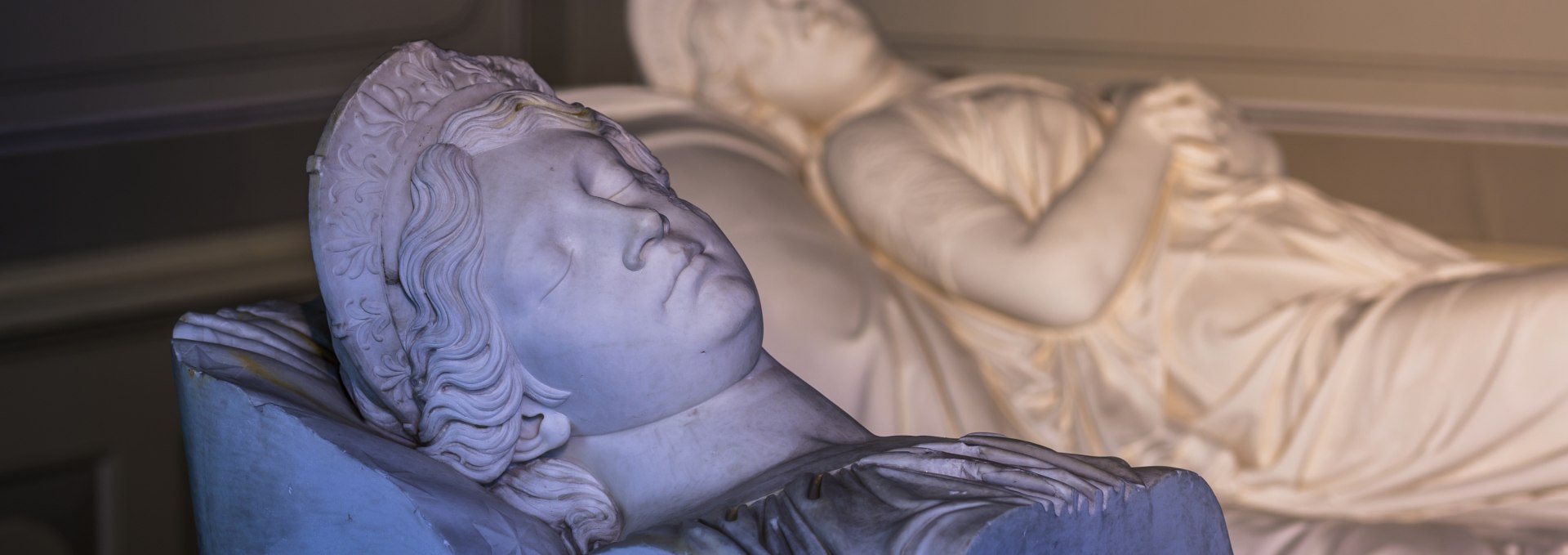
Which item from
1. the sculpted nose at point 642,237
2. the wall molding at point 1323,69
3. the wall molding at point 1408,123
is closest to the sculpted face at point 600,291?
the sculpted nose at point 642,237

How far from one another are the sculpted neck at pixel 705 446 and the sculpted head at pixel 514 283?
0.06 feet

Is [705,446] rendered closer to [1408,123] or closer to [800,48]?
[800,48]

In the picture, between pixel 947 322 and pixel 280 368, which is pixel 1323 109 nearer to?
pixel 947 322

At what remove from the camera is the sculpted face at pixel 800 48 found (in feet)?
9.96

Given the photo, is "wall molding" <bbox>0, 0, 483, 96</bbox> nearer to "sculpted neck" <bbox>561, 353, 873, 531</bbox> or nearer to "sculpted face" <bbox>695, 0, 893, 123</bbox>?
"sculpted face" <bbox>695, 0, 893, 123</bbox>

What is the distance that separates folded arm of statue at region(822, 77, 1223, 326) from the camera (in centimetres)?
265

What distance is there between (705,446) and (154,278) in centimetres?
222

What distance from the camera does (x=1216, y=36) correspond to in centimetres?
461

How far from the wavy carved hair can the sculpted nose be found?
0.47 ft

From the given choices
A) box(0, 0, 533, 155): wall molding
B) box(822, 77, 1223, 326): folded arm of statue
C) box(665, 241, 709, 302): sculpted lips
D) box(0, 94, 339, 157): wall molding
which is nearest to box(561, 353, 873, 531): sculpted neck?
box(665, 241, 709, 302): sculpted lips

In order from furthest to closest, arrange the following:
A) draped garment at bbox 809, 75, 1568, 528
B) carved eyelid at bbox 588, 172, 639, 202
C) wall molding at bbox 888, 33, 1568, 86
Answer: wall molding at bbox 888, 33, 1568, 86
draped garment at bbox 809, 75, 1568, 528
carved eyelid at bbox 588, 172, 639, 202

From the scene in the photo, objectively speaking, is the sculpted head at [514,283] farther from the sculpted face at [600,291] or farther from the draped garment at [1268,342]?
the draped garment at [1268,342]

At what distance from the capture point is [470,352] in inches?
58.7

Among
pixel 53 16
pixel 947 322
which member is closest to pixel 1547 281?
pixel 947 322
